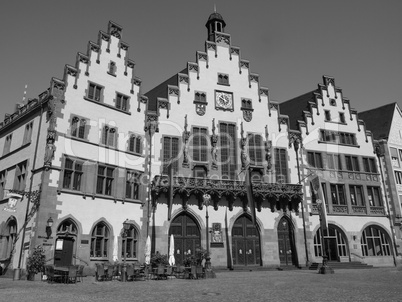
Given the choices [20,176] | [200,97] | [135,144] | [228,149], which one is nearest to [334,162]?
[228,149]

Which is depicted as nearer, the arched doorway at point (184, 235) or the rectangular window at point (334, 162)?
the arched doorway at point (184, 235)

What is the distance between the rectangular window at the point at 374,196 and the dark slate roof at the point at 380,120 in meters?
7.45

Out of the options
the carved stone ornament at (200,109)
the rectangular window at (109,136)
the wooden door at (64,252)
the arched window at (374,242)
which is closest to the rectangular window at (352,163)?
the arched window at (374,242)

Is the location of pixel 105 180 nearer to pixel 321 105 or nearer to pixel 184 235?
pixel 184 235

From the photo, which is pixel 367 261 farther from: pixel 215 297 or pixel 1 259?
pixel 1 259

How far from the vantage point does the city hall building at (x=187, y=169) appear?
2708cm

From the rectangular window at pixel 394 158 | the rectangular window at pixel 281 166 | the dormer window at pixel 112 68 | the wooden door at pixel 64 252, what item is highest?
the dormer window at pixel 112 68

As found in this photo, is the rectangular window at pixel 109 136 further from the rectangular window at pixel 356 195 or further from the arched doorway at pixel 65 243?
the rectangular window at pixel 356 195

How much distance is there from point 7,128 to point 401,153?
4337 centimetres

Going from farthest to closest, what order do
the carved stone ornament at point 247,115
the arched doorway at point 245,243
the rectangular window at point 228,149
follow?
1. the carved stone ornament at point 247,115
2. the rectangular window at point 228,149
3. the arched doorway at point 245,243

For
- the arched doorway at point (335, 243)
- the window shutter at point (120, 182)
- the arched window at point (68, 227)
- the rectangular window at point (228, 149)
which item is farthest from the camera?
the arched doorway at point (335, 243)

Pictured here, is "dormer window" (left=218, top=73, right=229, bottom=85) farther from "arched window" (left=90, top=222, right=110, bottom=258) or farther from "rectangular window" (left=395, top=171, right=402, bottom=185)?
"rectangular window" (left=395, top=171, right=402, bottom=185)

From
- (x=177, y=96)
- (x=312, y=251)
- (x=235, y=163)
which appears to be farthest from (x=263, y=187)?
(x=177, y=96)

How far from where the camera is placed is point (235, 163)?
35312 mm
